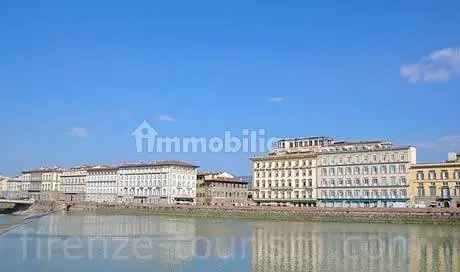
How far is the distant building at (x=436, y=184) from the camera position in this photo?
86250mm

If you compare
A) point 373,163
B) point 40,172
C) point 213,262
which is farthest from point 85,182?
point 213,262

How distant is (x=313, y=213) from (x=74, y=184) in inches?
3482

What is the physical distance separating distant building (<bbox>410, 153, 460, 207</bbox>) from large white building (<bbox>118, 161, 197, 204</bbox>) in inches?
2169

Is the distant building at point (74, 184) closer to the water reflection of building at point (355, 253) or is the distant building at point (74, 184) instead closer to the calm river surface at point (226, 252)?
the calm river surface at point (226, 252)

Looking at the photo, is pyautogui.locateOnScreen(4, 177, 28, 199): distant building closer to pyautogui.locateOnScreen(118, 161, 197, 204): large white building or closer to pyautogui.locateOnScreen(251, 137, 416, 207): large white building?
pyautogui.locateOnScreen(118, 161, 197, 204): large white building

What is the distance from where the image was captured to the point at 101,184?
14850 centimetres

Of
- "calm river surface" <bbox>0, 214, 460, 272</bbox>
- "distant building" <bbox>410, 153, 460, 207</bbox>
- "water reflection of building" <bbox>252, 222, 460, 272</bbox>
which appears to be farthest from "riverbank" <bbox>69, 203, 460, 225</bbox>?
"calm river surface" <bbox>0, 214, 460, 272</bbox>

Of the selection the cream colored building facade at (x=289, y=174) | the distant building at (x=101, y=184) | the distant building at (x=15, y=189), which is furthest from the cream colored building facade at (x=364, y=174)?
the distant building at (x=15, y=189)

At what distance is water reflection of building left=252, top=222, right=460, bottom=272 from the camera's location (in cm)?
3216

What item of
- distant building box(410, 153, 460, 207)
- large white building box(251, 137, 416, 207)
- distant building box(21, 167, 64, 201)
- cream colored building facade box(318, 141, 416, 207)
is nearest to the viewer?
distant building box(410, 153, 460, 207)

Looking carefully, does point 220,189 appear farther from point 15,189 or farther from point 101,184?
point 15,189

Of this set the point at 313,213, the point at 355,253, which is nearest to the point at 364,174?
the point at 313,213

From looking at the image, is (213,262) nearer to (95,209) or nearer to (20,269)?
(20,269)

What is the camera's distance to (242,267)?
105ft
